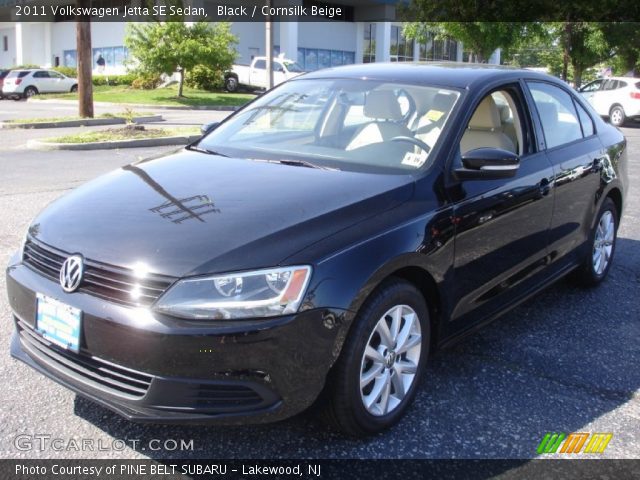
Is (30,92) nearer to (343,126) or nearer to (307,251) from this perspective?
(343,126)

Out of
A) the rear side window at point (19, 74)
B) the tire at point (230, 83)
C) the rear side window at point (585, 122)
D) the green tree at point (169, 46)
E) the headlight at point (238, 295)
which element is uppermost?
the green tree at point (169, 46)

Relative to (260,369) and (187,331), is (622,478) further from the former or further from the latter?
(187,331)

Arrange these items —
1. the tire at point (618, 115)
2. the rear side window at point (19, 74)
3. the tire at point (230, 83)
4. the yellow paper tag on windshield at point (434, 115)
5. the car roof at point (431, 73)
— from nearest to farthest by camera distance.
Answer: the yellow paper tag on windshield at point (434, 115), the car roof at point (431, 73), the tire at point (618, 115), the rear side window at point (19, 74), the tire at point (230, 83)

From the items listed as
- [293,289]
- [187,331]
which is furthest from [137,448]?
[293,289]

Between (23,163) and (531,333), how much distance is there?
9.31 meters

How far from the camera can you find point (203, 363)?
2.47 metres

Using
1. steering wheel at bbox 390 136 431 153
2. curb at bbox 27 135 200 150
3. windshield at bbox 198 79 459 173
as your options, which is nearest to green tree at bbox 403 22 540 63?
curb at bbox 27 135 200 150

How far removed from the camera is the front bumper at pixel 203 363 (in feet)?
8.10

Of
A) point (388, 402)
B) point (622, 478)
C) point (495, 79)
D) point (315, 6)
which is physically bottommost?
point (622, 478)

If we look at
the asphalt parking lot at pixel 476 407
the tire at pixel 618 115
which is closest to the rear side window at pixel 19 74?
the tire at pixel 618 115

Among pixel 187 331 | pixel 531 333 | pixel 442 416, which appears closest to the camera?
pixel 187 331

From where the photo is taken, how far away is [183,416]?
2.52m

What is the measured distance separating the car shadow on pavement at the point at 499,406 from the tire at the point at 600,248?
45 cm

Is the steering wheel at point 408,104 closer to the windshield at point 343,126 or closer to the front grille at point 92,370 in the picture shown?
the windshield at point 343,126
